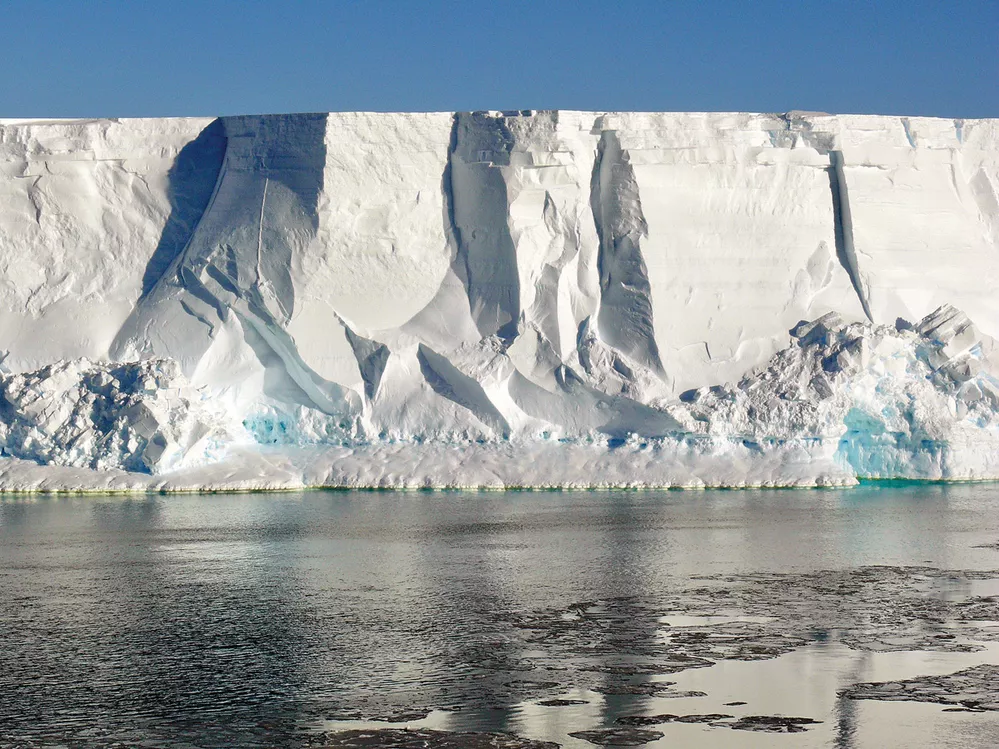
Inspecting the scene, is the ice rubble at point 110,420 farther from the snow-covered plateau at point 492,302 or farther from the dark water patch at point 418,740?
the dark water patch at point 418,740

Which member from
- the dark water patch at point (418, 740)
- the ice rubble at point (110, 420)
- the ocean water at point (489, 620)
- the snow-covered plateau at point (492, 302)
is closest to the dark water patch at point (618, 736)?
the ocean water at point (489, 620)

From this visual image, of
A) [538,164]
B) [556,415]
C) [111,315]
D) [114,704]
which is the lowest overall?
[114,704]

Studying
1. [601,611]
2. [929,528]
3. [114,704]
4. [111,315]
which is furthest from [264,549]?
[111,315]

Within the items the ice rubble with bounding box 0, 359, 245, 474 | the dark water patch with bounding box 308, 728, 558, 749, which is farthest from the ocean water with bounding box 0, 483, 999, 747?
the ice rubble with bounding box 0, 359, 245, 474

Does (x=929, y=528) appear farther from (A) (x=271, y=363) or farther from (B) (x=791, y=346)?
(A) (x=271, y=363)

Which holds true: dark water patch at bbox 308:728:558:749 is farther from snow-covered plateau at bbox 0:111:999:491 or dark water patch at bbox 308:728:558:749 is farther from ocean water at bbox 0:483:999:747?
snow-covered plateau at bbox 0:111:999:491

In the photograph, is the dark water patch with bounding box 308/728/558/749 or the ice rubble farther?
the ice rubble
